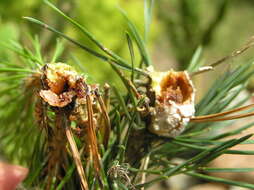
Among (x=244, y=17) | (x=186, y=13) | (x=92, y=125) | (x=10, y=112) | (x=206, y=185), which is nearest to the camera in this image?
(x=92, y=125)

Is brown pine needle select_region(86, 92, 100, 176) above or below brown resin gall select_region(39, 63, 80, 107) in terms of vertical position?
below

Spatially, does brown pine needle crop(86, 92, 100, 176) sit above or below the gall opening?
below

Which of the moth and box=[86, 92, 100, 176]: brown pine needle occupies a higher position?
the moth

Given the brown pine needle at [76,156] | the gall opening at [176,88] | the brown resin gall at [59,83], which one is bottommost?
the brown pine needle at [76,156]

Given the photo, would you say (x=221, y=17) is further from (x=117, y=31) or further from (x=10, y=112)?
(x=10, y=112)

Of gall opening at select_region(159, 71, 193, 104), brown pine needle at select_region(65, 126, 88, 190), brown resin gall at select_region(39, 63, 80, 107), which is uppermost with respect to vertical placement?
gall opening at select_region(159, 71, 193, 104)

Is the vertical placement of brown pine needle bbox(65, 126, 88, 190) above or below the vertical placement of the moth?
below

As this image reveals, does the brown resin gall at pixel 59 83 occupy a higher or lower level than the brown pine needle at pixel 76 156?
higher

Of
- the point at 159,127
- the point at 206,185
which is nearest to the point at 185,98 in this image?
the point at 159,127
